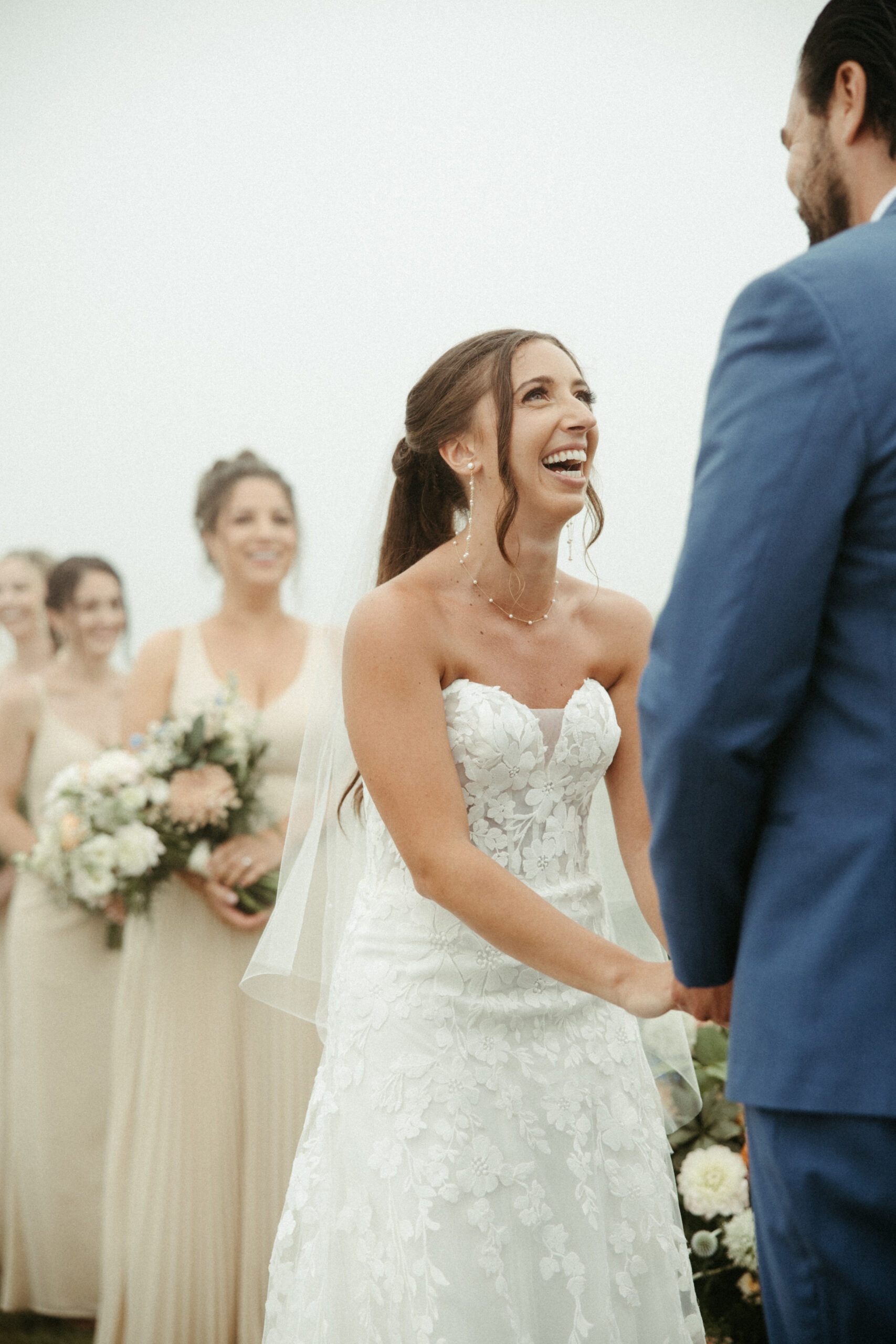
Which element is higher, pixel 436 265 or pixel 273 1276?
pixel 436 265

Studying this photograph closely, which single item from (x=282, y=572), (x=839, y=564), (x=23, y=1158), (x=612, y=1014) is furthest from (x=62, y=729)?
(x=839, y=564)

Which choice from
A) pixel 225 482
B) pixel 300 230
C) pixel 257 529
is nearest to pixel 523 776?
pixel 257 529

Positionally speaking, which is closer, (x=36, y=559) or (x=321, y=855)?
(x=321, y=855)

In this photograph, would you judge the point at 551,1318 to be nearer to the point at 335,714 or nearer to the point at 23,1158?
the point at 335,714

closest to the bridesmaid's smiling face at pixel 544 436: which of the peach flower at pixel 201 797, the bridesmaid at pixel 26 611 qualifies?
the peach flower at pixel 201 797

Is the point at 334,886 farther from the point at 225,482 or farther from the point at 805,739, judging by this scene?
the point at 225,482

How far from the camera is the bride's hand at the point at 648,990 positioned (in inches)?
58.7

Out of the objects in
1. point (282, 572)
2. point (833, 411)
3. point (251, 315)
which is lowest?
point (833, 411)

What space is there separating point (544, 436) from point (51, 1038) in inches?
111

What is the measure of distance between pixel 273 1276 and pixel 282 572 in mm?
2261

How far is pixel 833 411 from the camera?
109 centimetres

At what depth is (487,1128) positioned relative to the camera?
6.13 feet

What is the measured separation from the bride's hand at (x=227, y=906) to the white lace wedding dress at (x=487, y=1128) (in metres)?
1.21

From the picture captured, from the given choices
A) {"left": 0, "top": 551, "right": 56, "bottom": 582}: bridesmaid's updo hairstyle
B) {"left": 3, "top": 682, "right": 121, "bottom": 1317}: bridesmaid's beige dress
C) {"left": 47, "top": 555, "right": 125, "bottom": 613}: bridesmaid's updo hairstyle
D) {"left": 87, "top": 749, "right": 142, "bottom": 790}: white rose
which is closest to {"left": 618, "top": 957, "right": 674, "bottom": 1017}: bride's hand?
{"left": 87, "top": 749, "right": 142, "bottom": 790}: white rose
